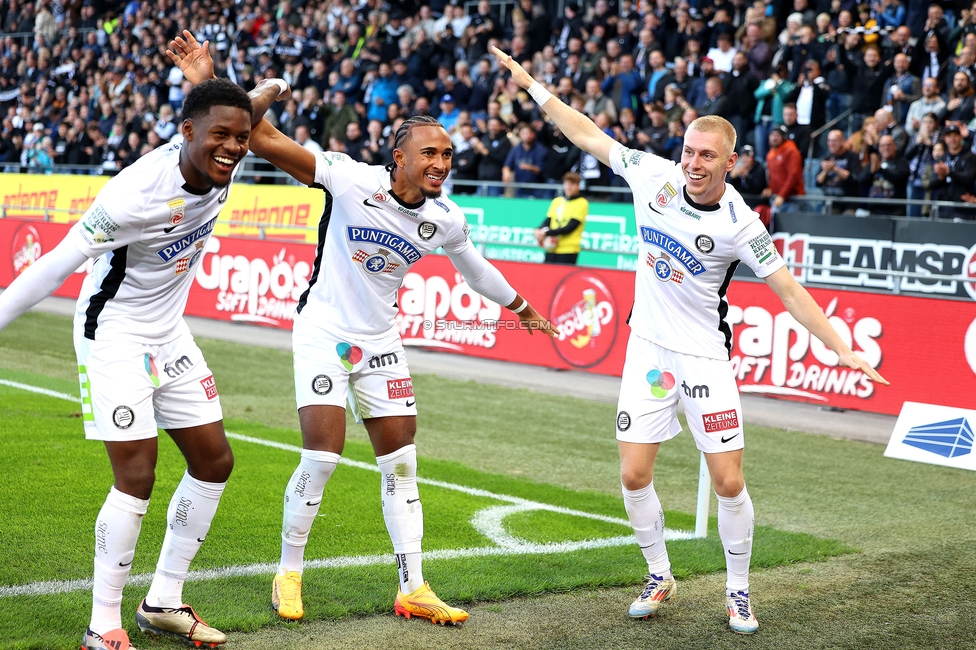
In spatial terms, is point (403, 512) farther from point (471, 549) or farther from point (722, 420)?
point (722, 420)

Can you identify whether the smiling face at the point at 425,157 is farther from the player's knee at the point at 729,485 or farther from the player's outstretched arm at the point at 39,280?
the player's knee at the point at 729,485

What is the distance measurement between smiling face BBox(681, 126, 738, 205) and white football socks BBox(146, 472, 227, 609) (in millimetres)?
2641

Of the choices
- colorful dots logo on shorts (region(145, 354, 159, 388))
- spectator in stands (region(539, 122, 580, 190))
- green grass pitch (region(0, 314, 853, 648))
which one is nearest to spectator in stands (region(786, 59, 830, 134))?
spectator in stands (region(539, 122, 580, 190))

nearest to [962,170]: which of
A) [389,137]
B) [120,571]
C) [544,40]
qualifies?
[544,40]

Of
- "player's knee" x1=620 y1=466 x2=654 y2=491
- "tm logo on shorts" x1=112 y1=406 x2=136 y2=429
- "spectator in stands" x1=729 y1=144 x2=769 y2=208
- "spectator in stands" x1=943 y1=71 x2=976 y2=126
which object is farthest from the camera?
"spectator in stands" x1=729 y1=144 x2=769 y2=208

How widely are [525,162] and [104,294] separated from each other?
44.0 ft

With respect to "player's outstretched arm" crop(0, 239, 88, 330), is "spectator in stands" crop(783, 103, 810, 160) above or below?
above

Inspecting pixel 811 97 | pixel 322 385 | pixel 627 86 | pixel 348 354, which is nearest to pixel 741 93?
pixel 811 97

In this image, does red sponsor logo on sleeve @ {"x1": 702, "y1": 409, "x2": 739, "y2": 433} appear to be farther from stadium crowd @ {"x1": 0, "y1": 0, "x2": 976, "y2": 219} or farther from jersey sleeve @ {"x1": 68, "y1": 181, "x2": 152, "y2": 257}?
stadium crowd @ {"x1": 0, "y1": 0, "x2": 976, "y2": 219}

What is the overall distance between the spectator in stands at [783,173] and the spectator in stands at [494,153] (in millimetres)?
4887

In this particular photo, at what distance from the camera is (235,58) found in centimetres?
2553

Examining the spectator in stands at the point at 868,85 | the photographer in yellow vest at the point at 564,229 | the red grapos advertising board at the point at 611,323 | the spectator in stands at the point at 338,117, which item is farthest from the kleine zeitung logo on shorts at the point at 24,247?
the spectator in stands at the point at 868,85

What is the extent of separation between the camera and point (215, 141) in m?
4.17

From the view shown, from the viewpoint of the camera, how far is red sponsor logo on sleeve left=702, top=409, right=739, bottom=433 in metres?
5.18
